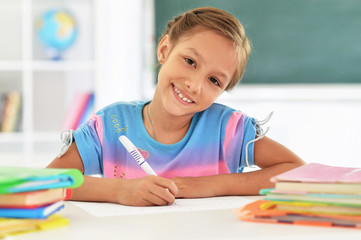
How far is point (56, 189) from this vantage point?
2.79 ft

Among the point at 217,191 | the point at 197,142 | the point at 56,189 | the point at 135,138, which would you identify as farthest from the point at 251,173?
the point at 56,189

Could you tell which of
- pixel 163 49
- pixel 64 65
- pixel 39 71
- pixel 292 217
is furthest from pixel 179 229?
pixel 39 71

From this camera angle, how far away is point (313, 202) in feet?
2.77

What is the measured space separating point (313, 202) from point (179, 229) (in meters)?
0.23

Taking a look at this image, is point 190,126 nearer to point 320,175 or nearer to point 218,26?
point 218,26

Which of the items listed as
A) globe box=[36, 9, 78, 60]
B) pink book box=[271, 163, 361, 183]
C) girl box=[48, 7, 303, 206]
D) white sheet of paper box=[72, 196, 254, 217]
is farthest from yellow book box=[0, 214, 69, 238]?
globe box=[36, 9, 78, 60]

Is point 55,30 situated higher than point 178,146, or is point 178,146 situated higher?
point 55,30

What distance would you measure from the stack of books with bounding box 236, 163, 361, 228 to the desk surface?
0.8 inches

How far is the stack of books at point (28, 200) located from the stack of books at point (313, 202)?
1.05 feet

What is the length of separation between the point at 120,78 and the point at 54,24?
66 centimetres

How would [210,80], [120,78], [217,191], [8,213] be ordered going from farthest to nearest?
[120,78]
[210,80]
[217,191]
[8,213]

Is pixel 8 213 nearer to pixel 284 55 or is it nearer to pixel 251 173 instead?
pixel 251 173

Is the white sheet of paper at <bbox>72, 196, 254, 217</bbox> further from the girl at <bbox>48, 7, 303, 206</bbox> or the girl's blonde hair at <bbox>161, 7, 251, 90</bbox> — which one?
the girl's blonde hair at <bbox>161, 7, 251, 90</bbox>

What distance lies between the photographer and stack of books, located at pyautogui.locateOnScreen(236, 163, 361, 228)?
0.83 metres
